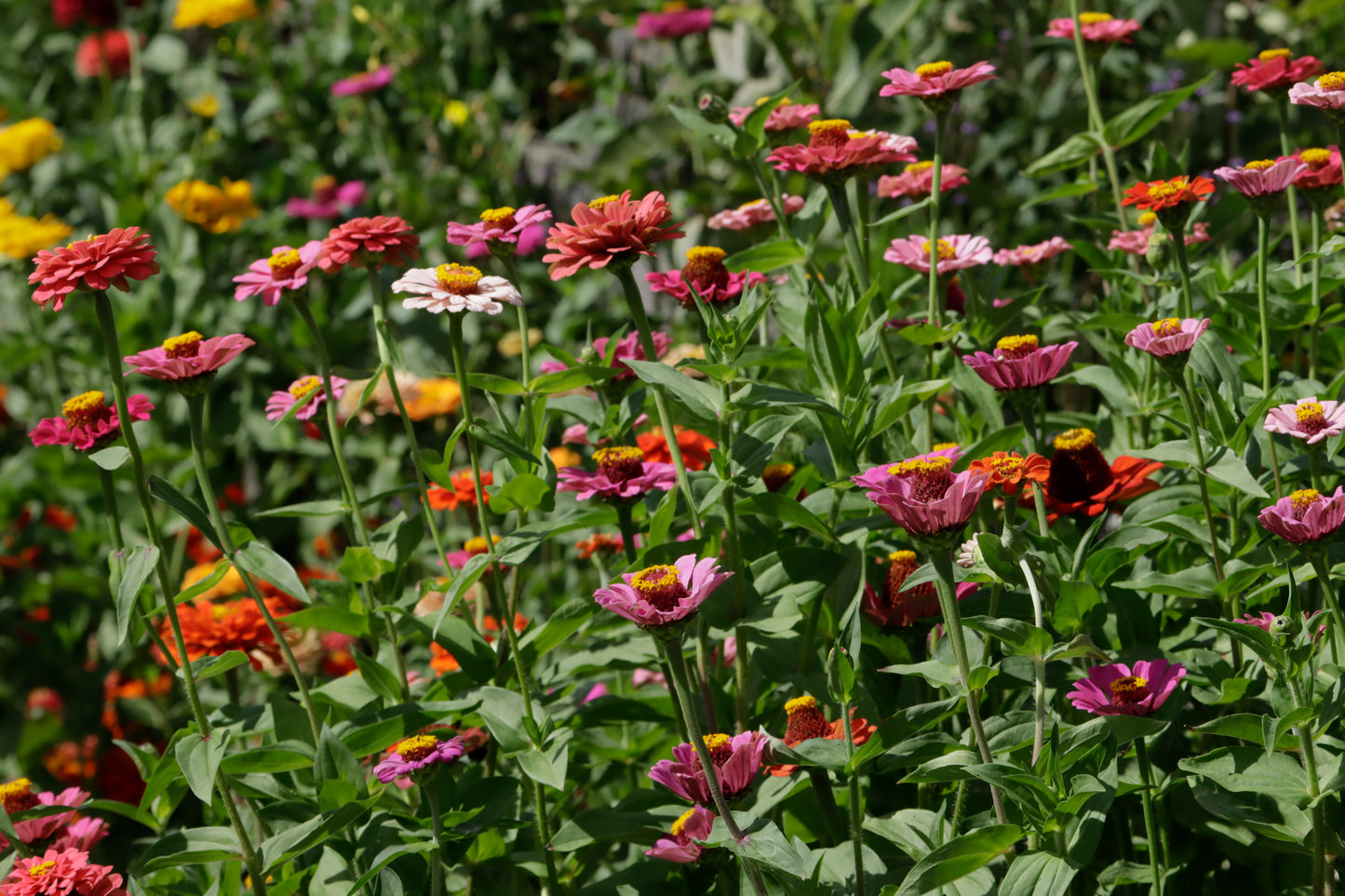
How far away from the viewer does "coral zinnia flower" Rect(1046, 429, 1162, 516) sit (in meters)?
1.07

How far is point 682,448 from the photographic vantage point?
4.46ft

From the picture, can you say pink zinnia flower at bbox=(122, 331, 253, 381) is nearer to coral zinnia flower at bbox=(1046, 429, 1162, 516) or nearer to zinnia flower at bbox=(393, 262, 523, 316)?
zinnia flower at bbox=(393, 262, 523, 316)

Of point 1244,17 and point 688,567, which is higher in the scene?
point 688,567

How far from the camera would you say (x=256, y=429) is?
255 cm

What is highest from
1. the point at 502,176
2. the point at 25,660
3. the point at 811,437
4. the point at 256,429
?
the point at 811,437

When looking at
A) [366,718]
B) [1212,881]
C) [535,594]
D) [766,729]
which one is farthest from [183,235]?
[1212,881]

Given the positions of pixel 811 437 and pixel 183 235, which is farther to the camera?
pixel 183 235

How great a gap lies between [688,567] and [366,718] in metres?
0.42

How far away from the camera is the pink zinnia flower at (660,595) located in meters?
0.76

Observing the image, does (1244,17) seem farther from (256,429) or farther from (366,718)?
(366,718)

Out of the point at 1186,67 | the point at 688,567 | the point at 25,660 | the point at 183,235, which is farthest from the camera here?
the point at 183,235

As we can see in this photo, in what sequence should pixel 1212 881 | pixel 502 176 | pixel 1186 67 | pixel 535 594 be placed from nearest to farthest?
pixel 1212 881 → pixel 535 594 → pixel 1186 67 → pixel 502 176

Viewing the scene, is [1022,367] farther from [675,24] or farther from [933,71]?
[675,24]

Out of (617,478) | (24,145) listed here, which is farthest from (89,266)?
(24,145)
